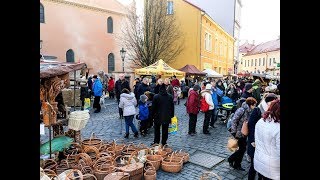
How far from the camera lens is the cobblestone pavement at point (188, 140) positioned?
235 inches

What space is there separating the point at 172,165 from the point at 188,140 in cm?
282

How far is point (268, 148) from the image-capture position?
3.83m

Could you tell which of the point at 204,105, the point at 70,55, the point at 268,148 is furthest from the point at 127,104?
the point at 70,55

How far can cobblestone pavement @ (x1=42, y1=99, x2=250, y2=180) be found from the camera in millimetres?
5975

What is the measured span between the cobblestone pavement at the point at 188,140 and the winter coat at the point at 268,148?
195cm

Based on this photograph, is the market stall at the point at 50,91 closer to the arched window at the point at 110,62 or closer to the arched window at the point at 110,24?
the arched window at the point at 110,62

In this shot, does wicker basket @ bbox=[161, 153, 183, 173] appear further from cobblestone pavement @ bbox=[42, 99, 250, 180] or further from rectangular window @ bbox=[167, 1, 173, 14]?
rectangular window @ bbox=[167, 1, 173, 14]

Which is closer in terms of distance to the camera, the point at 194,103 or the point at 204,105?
the point at 194,103

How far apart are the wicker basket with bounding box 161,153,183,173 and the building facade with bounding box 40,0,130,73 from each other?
85.0 feet

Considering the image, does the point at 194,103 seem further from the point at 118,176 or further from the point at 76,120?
the point at 118,176

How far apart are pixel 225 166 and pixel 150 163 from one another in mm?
1826

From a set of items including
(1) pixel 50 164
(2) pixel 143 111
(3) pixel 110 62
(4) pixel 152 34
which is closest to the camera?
(1) pixel 50 164

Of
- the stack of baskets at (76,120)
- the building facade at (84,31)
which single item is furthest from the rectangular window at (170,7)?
the stack of baskets at (76,120)
